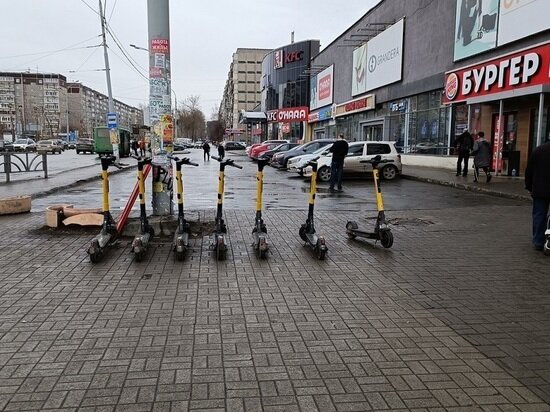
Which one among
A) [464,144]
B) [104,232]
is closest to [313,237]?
[104,232]

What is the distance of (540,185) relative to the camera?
758 cm

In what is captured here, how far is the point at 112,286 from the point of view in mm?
5688

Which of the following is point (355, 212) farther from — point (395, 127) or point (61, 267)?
point (395, 127)

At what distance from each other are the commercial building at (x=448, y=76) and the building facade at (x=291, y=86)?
18365 mm

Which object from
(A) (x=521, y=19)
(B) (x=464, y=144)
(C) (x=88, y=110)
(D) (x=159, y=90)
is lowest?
(B) (x=464, y=144)

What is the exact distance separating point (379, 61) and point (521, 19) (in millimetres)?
15452

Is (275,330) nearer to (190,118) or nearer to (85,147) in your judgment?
(85,147)

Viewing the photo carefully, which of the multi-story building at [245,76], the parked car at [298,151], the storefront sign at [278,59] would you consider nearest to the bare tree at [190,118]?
the multi-story building at [245,76]

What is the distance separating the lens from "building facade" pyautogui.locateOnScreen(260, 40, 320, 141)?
61.7 m

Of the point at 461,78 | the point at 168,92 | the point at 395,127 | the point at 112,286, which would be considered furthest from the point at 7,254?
the point at 395,127

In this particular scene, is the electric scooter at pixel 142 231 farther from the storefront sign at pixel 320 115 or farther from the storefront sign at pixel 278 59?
the storefront sign at pixel 278 59

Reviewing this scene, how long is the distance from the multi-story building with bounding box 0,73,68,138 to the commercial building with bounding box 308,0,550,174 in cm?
8432

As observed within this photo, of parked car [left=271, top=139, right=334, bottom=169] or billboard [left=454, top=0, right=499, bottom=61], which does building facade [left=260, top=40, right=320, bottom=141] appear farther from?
billboard [left=454, top=0, right=499, bottom=61]

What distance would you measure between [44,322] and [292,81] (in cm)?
6298
